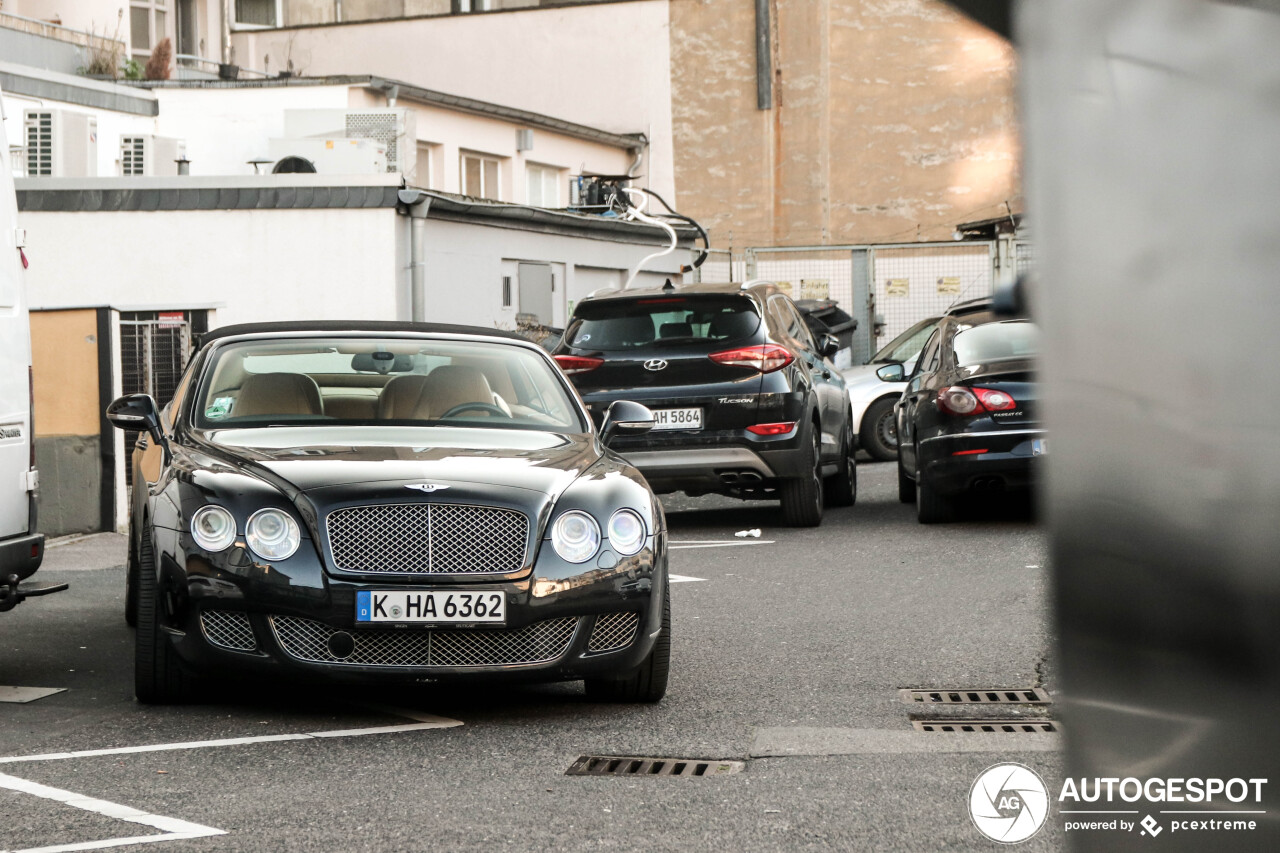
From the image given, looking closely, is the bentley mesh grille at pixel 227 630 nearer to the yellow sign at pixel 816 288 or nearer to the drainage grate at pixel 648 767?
the drainage grate at pixel 648 767

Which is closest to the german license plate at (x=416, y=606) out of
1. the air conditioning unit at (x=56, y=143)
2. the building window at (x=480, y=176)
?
the air conditioning unit at (x=56, y=143)

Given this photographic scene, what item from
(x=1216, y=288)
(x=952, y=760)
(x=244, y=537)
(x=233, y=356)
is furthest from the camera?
(x=233, y=356)

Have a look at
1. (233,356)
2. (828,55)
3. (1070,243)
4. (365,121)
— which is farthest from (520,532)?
(828,55)

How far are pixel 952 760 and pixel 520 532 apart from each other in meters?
1.69

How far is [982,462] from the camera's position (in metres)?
11.3

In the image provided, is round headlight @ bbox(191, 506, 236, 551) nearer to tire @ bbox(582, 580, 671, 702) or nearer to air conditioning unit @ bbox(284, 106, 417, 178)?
tire @ bbox(582, 580, 671, 702)

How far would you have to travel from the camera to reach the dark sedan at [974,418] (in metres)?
11.2

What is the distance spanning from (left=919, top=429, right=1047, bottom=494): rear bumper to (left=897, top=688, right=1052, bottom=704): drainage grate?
491cm

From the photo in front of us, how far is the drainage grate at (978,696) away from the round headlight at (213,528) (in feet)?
8.51

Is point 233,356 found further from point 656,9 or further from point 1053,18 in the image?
point 656,9

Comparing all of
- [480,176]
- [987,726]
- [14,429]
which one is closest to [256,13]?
[480,176]

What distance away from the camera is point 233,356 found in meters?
7.43

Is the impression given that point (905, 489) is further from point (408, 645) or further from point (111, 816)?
point (111, 816)

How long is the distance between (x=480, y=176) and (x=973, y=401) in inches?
722
